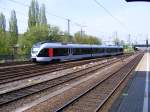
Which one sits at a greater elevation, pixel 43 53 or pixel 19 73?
pixel 43 53

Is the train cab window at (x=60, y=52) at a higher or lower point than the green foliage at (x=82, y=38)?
lower

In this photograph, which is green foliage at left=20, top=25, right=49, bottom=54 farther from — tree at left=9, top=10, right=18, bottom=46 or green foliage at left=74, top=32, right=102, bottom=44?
green foliage at left=74, top=32, right=102, bottom=44

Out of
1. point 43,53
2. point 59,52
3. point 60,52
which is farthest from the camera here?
point 60,52

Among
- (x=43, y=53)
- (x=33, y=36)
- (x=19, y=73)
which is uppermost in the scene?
(x=33, y=36)

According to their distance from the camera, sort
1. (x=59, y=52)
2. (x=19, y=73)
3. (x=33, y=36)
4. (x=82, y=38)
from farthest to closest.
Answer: (x=82, y=38), (x=33, y=36), (x=59, y=52), (x=19, y=73)

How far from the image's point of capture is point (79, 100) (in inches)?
650

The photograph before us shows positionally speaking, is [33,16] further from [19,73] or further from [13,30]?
[19,73]

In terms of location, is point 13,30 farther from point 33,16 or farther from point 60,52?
point 60,52

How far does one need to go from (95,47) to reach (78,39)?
59.1 metres

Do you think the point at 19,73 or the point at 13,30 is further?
the point at 13,30

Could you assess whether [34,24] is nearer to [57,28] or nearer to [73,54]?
[57,28]

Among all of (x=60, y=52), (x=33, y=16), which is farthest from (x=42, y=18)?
(x=60, y=52)

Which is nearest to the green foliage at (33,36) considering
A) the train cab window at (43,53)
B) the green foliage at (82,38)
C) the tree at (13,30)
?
the tree at (13,30)

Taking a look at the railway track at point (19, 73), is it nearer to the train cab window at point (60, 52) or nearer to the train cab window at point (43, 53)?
the train cab window at point (43, 53)
